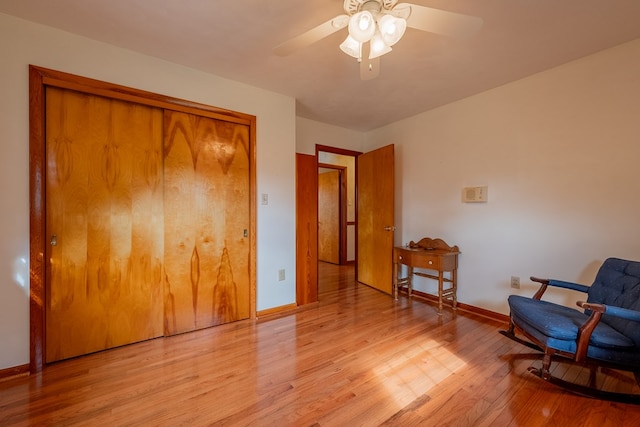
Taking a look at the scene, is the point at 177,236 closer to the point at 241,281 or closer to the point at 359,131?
the point at 241,281

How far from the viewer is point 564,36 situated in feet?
6.53

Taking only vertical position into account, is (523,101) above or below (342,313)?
above

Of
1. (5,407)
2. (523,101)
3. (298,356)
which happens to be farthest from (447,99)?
(5,407)

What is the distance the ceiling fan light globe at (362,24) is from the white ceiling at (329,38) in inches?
18.2

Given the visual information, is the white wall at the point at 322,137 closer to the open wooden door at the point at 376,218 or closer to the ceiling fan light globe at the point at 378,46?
the open wooden door at the point at 376,218

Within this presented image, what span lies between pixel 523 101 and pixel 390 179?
1.55 metres

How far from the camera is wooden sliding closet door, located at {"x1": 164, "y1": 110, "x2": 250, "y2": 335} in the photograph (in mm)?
2457

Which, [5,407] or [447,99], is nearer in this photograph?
[5,407]

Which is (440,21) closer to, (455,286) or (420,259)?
(420,259)

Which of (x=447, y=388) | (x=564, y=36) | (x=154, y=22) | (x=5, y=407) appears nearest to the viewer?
(x=5, y=407)

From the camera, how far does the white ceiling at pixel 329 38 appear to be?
172 cm

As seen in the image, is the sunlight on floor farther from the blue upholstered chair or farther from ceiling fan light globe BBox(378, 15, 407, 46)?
ceiling fan light globe BBox(378, 15, 407, 46)

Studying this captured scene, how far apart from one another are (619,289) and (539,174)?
110 centimetres

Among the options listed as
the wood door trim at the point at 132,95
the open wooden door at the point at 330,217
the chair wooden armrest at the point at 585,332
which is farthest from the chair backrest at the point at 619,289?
the open wooden door at the point at 330,217
